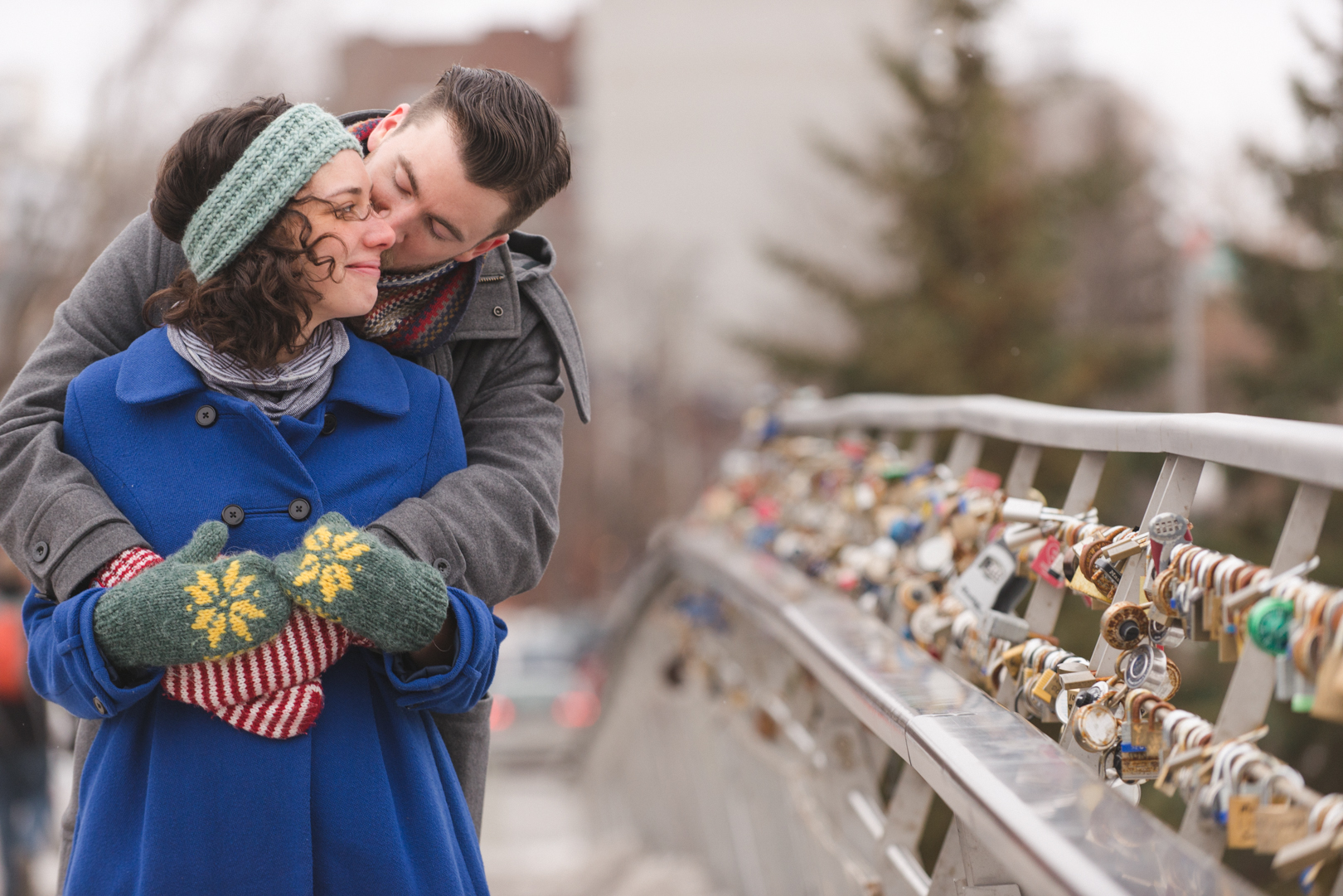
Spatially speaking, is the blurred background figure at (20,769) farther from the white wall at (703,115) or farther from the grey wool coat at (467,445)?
the white wall at (703,115)

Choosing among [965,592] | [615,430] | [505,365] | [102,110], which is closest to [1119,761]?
[965,592]

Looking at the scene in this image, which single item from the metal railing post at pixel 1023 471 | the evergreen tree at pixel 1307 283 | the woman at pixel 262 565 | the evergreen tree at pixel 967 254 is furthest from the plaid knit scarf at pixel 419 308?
the evergreen tree at pixel 967 254

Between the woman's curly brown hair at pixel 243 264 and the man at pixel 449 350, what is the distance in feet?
0.67

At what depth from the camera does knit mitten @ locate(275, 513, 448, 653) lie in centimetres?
165

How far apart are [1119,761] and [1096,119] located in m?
30.3

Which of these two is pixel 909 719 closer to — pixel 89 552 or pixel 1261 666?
pixel 1261 666

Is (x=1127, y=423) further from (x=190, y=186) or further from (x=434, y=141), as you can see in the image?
(x=190, y=186)

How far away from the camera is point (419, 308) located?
206 cm

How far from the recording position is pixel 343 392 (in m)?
1.83

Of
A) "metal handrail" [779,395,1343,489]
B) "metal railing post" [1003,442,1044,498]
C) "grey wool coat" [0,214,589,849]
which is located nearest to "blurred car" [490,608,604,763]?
"metal handrail" [779,395,1343,489]

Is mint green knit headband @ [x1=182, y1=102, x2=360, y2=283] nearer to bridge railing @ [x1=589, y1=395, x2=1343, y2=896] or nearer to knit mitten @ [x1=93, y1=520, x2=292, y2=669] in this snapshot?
knit mitten @ [x1=93, y1=520, x2=292, y2=669]

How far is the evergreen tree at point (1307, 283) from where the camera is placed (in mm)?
11734

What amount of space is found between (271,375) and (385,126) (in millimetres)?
506

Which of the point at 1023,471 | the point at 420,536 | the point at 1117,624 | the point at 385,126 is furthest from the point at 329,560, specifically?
the point at 1023,471
